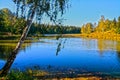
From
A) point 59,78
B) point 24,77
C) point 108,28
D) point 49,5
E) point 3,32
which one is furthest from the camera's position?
point 108,28

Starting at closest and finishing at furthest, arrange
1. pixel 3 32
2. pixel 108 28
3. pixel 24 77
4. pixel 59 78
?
1. pixel 24 77
2. pixel 59 78
3. pixel 3 32
4. pixel 108 28

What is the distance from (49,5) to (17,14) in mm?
1858

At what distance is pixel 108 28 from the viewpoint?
167500mm

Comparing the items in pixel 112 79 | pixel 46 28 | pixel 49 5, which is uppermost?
pixel 49 5

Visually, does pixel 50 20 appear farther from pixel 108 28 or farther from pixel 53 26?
pixel 108 28

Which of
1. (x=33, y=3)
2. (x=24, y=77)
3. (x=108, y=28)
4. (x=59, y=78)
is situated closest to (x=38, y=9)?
(x=33, y=3)

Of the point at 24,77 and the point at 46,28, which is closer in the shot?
the point at 24,77

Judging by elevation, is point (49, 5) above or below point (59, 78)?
above

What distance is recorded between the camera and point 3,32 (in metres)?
106

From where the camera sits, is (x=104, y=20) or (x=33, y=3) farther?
(x=104, y=20)

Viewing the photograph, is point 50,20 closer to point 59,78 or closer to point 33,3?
point 33,3

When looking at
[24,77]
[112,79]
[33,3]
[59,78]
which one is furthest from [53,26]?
[112,79]

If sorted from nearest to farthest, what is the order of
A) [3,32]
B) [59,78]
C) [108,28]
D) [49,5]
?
1. [49,5]
2. [59,78]
3. [3,32]
4. [108,28]

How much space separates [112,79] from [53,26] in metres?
6.92
